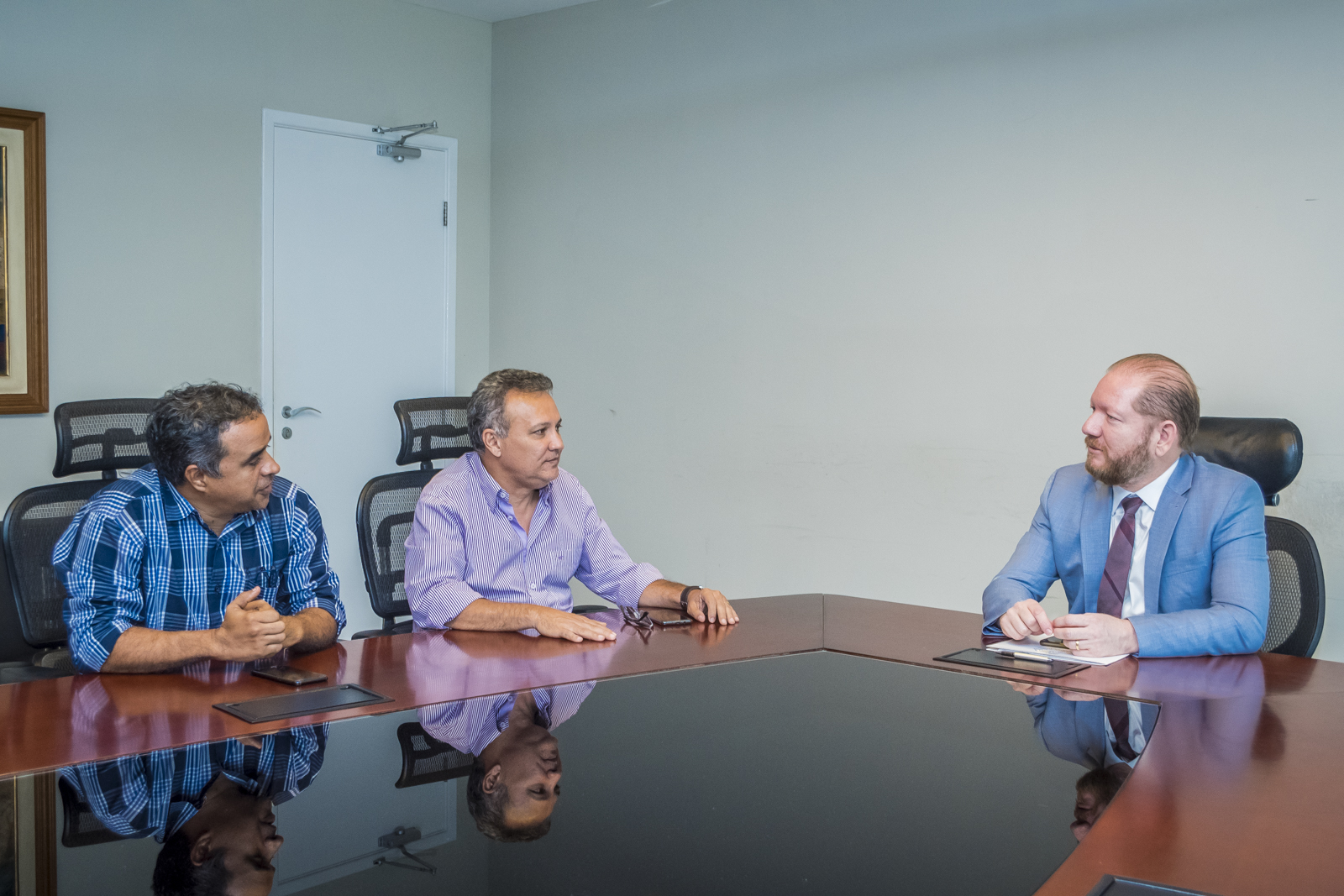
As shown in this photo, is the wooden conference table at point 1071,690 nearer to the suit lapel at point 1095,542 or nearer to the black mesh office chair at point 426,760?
the black mesh office chair at point 426,760

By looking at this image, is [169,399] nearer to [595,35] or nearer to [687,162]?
[687,162]

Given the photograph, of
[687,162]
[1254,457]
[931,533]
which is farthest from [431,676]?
[687,162]

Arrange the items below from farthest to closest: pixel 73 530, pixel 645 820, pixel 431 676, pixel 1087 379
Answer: pixel 1087 379 → pixel 73 530 → pixel 431 676 → pixel 645 820

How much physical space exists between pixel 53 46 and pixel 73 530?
9.05 feet

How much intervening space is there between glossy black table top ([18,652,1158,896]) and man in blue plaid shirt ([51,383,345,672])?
437 mm

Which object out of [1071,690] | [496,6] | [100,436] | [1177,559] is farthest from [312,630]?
[496,6]

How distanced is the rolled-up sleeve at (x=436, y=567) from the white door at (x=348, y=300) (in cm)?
238

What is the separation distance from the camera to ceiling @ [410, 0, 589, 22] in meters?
5.00

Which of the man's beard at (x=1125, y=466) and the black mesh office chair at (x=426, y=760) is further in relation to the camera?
the man's beard at (x=1125, y=466)

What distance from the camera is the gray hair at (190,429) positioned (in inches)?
82.3

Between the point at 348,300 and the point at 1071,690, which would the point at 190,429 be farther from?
the point at 348,300

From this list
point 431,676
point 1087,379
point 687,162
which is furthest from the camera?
point 687,162

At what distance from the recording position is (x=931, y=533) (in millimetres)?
3807

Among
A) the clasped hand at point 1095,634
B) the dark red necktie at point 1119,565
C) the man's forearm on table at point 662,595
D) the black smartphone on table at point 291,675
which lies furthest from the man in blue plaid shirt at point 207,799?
the dark red necktie at point 1119,565
